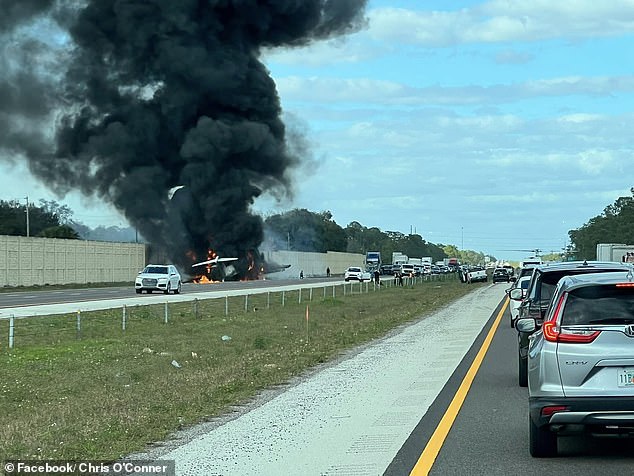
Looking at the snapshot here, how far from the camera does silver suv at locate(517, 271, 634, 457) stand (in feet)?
29.9

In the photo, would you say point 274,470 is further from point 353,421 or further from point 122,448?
point 353,421

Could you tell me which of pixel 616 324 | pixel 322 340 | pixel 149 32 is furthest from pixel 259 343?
pixel 149 32

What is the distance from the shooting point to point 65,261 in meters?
74.0

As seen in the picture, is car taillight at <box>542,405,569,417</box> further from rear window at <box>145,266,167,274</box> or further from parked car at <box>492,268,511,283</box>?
parked car at <box>492,268,511,283</box>

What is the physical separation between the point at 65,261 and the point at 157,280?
20063mm

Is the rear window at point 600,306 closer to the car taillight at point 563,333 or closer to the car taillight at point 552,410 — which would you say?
the car taillight at point 563,333

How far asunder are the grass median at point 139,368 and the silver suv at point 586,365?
3.96m

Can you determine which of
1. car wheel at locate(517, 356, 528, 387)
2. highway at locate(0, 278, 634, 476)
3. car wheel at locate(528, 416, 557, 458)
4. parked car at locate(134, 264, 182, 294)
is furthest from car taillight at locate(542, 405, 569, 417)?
parked car at locate(134, 264, 182, 294)

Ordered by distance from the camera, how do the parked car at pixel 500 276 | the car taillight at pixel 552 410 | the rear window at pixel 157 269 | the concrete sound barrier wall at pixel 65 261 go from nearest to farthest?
the car taillight at pixel 552 410 → the rear window at pixel 157 269 → the concrete sound barrier wall at pixel 65 261 → the parked car at pixel 500 276

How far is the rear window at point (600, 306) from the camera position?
9398 millimetres

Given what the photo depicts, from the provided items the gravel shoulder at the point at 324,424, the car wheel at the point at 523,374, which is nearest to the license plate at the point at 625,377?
the gravel shoulder at the point at 324,424

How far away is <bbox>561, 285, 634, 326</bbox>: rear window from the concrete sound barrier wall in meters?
59.4

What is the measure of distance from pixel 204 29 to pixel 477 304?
44513mm

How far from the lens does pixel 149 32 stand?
85188 mm
